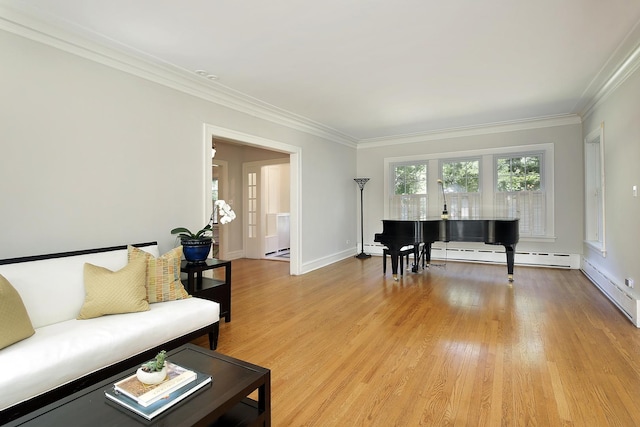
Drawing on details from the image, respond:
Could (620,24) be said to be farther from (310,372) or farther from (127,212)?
(127,212)

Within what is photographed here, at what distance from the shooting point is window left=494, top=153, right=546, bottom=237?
594 centimetres

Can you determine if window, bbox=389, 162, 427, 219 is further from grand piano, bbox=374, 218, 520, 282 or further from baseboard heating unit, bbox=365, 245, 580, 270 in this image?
grand piano, bbox=374, 218, 520, 282

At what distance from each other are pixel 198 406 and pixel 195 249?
2.07 m

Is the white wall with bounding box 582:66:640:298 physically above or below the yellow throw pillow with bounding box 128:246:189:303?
above

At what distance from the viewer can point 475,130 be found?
6.37 metres

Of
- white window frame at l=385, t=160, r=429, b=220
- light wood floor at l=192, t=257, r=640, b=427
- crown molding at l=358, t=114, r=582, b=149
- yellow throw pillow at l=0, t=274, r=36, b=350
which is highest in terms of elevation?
crown molding at l=358, t=114, r=582, b=149

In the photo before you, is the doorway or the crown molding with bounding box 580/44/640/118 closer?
the crown molding with bounding box 580/44/640/118

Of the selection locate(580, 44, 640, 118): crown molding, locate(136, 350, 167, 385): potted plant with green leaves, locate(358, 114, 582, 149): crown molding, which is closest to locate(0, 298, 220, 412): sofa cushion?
locate(136, 350, 167, 385): potted plant with green leaves

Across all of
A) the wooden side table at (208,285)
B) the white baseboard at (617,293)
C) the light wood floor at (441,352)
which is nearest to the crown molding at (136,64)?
the wooden side table at (208,285)

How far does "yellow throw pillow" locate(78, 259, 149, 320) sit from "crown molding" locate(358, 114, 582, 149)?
19.3 ft

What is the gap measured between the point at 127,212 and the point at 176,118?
45.3 inches

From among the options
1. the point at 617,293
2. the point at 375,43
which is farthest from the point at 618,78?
the point at 375,43

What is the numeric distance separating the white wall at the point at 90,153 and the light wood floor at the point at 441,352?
143 cm

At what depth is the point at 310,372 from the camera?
95.3 inches
